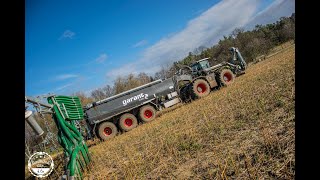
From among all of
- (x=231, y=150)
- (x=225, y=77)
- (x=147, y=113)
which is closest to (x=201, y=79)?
(x=225, y=77)

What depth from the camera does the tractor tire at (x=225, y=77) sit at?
55.9 feet

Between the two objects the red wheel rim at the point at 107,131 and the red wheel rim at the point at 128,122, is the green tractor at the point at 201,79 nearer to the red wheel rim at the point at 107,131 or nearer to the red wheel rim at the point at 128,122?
the red wheel rim at the point at 128,122

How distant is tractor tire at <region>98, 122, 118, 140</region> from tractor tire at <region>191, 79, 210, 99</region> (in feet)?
17.2

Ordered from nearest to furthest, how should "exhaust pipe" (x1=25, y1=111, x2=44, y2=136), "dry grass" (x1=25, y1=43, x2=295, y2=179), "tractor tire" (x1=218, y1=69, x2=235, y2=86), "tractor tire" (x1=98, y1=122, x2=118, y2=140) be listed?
"exhaust pipe" (x1=25, y1=111, x2=44, y2=136), "dry grass" (x1=25, y1=43, x2=295, y2=179), "tractor tire" (x1=98, y1=122, x2=118, y2=140), "tractor tire" (x1=218, y1=69, x2=235, y2=86)

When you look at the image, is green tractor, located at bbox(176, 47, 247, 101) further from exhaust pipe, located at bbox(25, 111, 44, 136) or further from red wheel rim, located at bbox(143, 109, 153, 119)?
exhaust pipe, located at bbox(25, 111, 44, 136)

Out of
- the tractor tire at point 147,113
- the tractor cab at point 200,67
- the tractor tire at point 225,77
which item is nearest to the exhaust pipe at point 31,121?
the tractor tire at point 147,113

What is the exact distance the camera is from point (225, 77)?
58.1ft

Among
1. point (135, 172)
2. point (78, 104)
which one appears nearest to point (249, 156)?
point (135, 172)

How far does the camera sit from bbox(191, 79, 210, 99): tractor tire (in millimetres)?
15992

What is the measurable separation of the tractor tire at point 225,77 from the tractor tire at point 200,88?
1.19m

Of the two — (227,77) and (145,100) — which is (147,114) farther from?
(227,77)

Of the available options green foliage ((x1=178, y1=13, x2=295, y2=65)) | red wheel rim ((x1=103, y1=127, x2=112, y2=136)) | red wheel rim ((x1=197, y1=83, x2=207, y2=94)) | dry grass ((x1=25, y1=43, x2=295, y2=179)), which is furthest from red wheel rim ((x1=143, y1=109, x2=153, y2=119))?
green foliage ((x1=178, y1=13, x2=295, y2=65))
